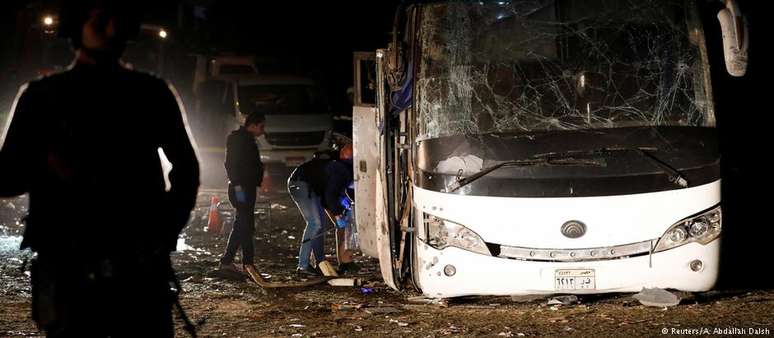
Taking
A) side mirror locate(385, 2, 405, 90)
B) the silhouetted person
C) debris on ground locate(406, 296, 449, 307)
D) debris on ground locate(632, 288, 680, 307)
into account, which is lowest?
debris on ground locate(406, 296, 449, 307)

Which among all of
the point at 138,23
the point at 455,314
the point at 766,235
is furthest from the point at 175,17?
the point at 138,23

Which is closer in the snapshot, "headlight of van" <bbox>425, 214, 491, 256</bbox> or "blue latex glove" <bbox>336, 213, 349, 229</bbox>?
"headlight of van" <bbox>425, 214, 491, 256</bbox>

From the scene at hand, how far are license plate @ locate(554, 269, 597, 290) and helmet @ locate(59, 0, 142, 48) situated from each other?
4226mm

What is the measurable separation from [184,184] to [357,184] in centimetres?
565

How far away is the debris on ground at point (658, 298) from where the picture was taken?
7141mm

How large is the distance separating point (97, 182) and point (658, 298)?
16.0 ft

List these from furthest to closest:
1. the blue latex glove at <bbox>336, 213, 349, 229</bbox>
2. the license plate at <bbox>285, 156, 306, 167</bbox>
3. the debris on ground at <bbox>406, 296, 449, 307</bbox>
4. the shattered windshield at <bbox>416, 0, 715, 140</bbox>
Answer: the license plate at <bbox>285, 156, 306, 167</bbox>, the blue latex glove at <bbox>336, 213, 349, 229</bbox>, the debris on ground at <bbox>406, 296, 449, 307</bbox>, the shattered windshield at <bbox>416, 0, 715, 140</bbox>

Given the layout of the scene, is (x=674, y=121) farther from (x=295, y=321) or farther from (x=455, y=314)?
(x=295, y=321)

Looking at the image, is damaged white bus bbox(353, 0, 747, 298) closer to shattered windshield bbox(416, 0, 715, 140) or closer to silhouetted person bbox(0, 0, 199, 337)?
shattered windshield bbox(416, 0, 715, 140)

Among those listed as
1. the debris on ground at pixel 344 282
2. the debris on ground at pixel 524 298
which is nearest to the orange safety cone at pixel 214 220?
the debris on ground at pixel 344 282

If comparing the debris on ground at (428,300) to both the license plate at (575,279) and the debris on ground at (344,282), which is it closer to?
the debris on ground at (344,282)

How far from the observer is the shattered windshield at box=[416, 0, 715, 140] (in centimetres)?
734

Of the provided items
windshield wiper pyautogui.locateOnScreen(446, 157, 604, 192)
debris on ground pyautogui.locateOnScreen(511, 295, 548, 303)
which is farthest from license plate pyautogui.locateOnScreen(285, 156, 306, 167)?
windshield wiper pyautogui.locateOnScreen(446, 157, 604, 192)

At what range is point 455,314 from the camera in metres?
7.41
